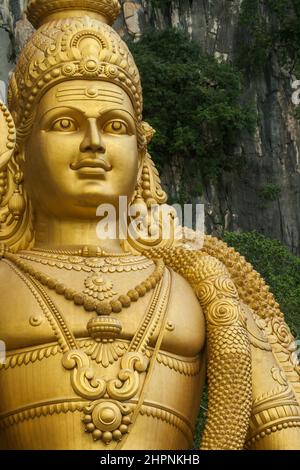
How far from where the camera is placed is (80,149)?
5.84m

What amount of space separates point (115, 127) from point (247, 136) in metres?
25.0

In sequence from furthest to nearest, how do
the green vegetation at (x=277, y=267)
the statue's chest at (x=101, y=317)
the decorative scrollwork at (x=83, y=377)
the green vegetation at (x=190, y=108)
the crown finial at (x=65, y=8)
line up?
the green vegetation at (x=190, y=108) < the green vegetation at (x=277, y=267) < the crown finial at (x=65, y=8) < the statue's chest at (x=101, y=317) < the decorative scrollwork at (x=83, y=377)

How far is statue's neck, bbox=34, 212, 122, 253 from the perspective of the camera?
5980mm

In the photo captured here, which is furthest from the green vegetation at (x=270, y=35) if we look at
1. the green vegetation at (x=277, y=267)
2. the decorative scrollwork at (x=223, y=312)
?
the decorative scrollwork at (x=223, y=312)

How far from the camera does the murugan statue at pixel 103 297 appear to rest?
548cm

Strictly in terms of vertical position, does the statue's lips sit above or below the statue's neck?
above

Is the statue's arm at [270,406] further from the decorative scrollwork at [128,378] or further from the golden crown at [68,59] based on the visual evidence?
the golden crown at [68,59]

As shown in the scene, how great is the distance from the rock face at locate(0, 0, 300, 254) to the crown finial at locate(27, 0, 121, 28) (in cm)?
2162

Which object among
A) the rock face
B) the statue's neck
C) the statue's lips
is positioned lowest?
the statue's neck

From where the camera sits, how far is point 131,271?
19.3 feet

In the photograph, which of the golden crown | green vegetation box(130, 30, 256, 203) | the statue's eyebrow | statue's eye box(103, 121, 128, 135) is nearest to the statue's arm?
statue's eye box(103, 121, 128, 135)

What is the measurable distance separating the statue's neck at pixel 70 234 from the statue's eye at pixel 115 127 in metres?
0.45

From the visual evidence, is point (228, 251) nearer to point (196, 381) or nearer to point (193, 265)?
point (193, 265)

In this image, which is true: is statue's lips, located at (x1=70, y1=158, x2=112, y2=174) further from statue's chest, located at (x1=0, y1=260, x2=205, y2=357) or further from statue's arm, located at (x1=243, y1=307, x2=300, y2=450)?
statue's arm, located at (x1=243, y1=307, x2=300, y2=450)
